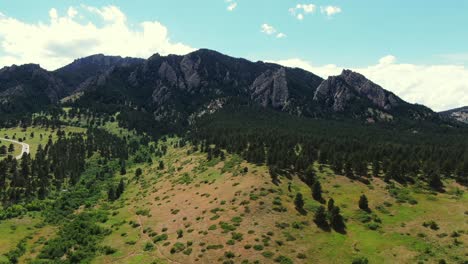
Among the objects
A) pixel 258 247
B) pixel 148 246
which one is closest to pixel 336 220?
pixel 258 247

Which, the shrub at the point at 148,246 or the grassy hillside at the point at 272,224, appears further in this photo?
the shrub at the point at 148,246

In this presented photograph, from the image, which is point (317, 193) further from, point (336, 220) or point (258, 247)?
Answer: point (258, 247)

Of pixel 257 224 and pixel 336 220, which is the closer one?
pixel 257 224

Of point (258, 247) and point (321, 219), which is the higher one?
point (321, 219)

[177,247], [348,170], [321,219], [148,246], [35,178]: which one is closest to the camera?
[177,247]

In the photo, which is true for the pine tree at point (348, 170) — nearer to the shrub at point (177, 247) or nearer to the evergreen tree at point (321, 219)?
the evergreen tree at point (321, 219)

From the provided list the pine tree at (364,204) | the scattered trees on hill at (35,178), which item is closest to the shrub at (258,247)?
the pine tree at (364,204)

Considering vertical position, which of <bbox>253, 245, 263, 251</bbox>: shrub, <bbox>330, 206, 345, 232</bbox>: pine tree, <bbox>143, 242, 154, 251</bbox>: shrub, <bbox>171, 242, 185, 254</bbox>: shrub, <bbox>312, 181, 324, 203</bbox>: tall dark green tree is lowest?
<bbox>143, 242, 154, 251</bbox>: shrub

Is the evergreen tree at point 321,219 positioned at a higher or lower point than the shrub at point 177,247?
higher

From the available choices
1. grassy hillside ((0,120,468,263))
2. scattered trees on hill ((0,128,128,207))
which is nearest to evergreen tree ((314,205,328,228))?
grassy hillside ((0,120,468,263))

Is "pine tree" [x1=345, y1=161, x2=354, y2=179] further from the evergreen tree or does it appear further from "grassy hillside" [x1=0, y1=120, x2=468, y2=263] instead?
the evergreen tree

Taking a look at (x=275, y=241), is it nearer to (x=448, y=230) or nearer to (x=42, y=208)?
(x=448, y=230)

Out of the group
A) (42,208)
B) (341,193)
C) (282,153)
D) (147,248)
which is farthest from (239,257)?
(42,208)
